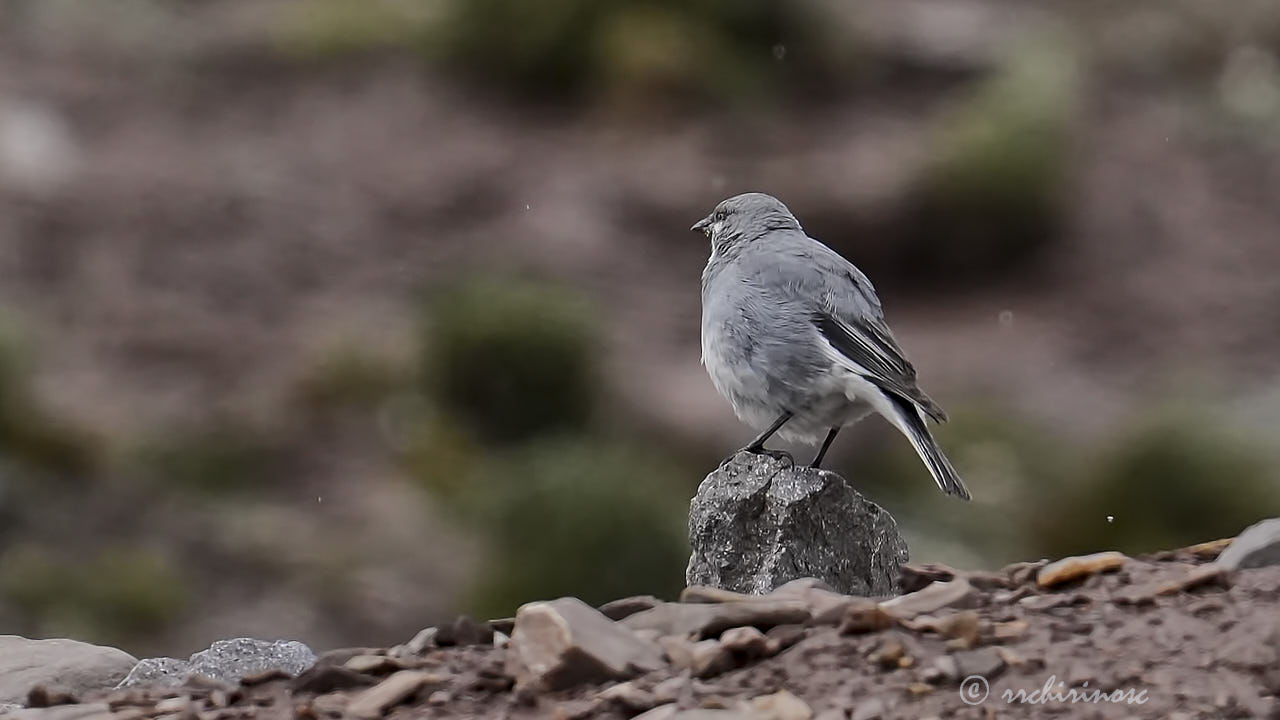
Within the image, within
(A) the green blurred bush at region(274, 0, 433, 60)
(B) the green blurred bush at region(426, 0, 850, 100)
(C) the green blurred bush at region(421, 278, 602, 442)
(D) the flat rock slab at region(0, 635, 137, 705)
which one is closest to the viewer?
(D) the flat rock slab at region(0, 635, 137, 705)

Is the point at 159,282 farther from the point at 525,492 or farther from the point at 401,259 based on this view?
the point at 525,492

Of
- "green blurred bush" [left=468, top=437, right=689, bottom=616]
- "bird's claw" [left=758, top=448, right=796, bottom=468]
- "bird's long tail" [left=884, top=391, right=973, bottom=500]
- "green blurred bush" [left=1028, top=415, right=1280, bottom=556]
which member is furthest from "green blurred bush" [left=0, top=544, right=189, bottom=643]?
"bird's long tail" [left=884, top=391, right=973, bottom=500]

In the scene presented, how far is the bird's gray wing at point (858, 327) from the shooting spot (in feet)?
16.2

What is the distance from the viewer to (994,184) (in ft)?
57.1

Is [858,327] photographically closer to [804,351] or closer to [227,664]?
[804,351]

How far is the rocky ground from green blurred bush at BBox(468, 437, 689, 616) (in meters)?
5.24

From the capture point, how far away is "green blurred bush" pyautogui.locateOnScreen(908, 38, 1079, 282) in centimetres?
1708

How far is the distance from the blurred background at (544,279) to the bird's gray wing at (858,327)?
460 cm

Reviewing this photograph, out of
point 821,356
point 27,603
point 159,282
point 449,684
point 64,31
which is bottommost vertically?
point 449,684

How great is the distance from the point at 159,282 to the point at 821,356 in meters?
12.0

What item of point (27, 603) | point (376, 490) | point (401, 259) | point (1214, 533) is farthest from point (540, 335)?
point (1214, 533)

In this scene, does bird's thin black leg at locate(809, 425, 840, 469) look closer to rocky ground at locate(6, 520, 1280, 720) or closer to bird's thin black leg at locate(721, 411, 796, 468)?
bird's thin black leg at locate(721, 411, 796, 468)

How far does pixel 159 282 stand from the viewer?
15781 millimetres

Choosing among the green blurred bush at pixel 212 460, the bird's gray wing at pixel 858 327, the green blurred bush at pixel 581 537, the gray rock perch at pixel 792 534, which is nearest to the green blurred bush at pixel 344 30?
the green blurred bush at pixel 212 460
